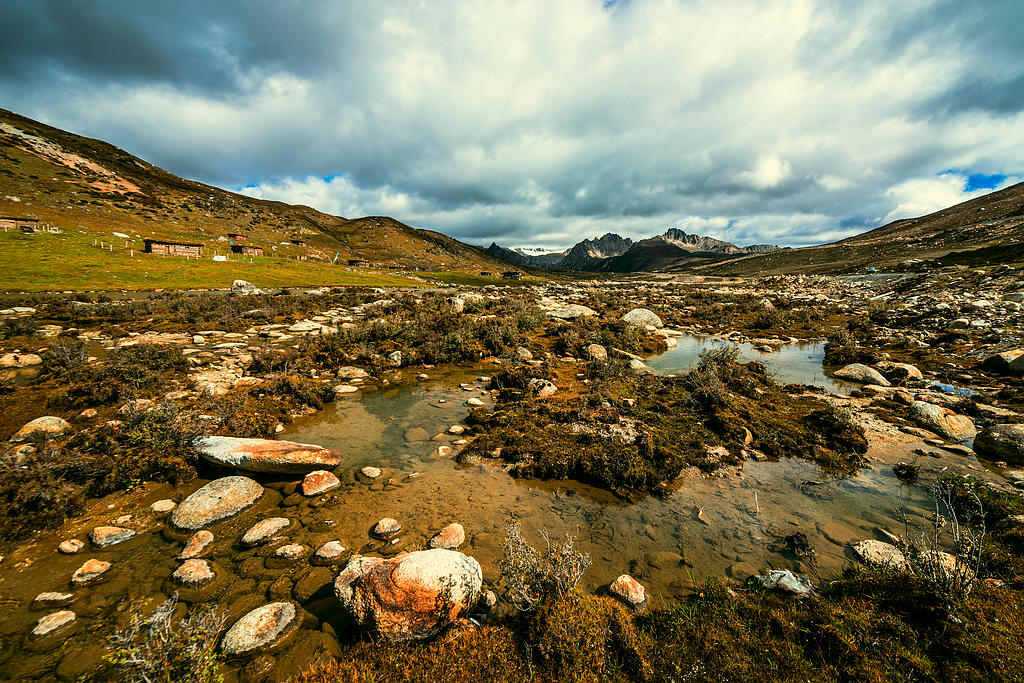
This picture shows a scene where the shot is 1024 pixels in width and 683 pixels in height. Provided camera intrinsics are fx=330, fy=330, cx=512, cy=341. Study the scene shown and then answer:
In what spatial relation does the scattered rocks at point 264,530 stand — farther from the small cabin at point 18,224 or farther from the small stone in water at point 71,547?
the small cabin at point 18,224

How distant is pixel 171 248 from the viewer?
53438mm

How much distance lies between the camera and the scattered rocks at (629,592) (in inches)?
151

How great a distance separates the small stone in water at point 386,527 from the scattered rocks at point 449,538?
1.86 ft

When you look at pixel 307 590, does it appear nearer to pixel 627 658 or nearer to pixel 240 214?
pixel 627 658

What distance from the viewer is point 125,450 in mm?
5562

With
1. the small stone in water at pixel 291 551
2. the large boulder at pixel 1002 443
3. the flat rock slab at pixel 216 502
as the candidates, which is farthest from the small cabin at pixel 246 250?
the large boulder at pixel 1002 443

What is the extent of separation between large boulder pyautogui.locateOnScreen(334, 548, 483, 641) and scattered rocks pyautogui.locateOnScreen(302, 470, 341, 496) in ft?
7.16

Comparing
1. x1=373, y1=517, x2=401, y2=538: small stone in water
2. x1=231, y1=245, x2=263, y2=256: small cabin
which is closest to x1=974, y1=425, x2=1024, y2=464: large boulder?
x1=373, y1=517, x2=401, y2=538: small stone in water

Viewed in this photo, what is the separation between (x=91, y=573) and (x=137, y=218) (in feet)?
404

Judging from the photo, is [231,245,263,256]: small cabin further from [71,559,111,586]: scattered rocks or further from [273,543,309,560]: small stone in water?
[273,543,309,560]: small stone in water

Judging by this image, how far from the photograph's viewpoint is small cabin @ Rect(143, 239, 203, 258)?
167 feet

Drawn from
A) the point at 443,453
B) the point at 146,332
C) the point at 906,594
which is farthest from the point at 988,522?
the point at 146,332

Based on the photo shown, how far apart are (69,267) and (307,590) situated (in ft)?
152

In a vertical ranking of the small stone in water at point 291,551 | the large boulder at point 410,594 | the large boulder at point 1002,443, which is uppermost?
the large boulder at point 1002,443
